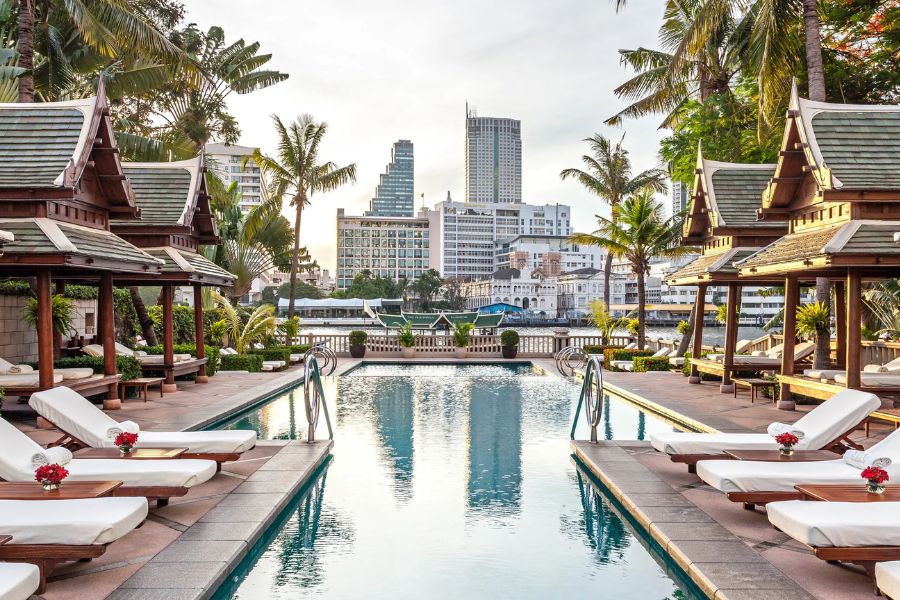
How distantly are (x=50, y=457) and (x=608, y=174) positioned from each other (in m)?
32.9

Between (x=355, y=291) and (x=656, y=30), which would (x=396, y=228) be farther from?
(x=656, y=30)

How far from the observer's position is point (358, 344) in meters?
28.9

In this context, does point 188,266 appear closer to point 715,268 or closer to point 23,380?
point 23,380

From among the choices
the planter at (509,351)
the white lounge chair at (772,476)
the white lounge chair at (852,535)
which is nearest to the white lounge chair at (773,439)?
the white lounge chair at (772,476)

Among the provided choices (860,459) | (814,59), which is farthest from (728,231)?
(860,459)

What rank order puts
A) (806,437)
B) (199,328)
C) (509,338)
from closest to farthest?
1. (806,437)
2. (199,328)
3. (509,338)

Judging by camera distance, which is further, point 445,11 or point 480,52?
point 480,52

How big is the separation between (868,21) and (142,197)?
19.6m

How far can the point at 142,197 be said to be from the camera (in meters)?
17.5

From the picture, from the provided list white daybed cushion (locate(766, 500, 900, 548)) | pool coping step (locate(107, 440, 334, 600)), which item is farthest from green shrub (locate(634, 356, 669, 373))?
white daybed cushion (locate(766, 500, 900, 548))

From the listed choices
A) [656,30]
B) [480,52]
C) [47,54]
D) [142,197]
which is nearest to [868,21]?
[656,30]

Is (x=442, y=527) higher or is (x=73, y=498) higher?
(x=73, y=498)

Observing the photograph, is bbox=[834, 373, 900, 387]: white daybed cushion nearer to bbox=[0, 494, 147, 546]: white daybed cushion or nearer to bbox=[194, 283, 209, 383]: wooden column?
bbox=[0, 494, 147, 546]: white daybed cushion

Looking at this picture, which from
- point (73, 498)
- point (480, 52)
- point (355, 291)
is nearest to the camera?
point (73, 498)
